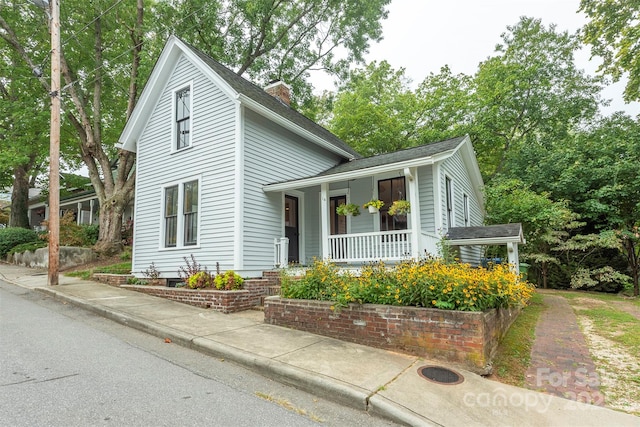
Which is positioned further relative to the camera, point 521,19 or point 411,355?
point 521,19

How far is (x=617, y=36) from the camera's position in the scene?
46.2 feet

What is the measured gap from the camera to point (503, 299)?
5.03m

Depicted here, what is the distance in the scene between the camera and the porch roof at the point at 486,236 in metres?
8.23

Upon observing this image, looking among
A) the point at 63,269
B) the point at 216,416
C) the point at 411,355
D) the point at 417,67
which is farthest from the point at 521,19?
the point at 63,269

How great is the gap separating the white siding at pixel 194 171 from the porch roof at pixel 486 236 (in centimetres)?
575

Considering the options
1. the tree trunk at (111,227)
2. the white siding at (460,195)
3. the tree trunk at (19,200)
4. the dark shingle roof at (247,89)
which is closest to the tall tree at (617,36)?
the white siding at (460,195)

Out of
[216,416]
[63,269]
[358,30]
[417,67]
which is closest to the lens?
[216,416]

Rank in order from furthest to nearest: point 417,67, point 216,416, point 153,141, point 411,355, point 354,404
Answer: point 417,67, point 153,141, point 411,355, point 354,404, point 216,416

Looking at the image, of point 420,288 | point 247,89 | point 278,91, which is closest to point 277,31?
point 278,91

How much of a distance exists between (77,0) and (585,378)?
19.7 metres

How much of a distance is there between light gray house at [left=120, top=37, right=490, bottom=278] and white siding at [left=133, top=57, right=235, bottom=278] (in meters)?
0.03

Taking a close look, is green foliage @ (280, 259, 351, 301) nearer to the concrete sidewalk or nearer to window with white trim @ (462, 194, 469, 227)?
the concrete sidewalk

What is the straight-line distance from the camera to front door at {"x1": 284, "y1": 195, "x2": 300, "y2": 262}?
10305mm

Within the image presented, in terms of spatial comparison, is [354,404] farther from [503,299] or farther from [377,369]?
[503,299]
